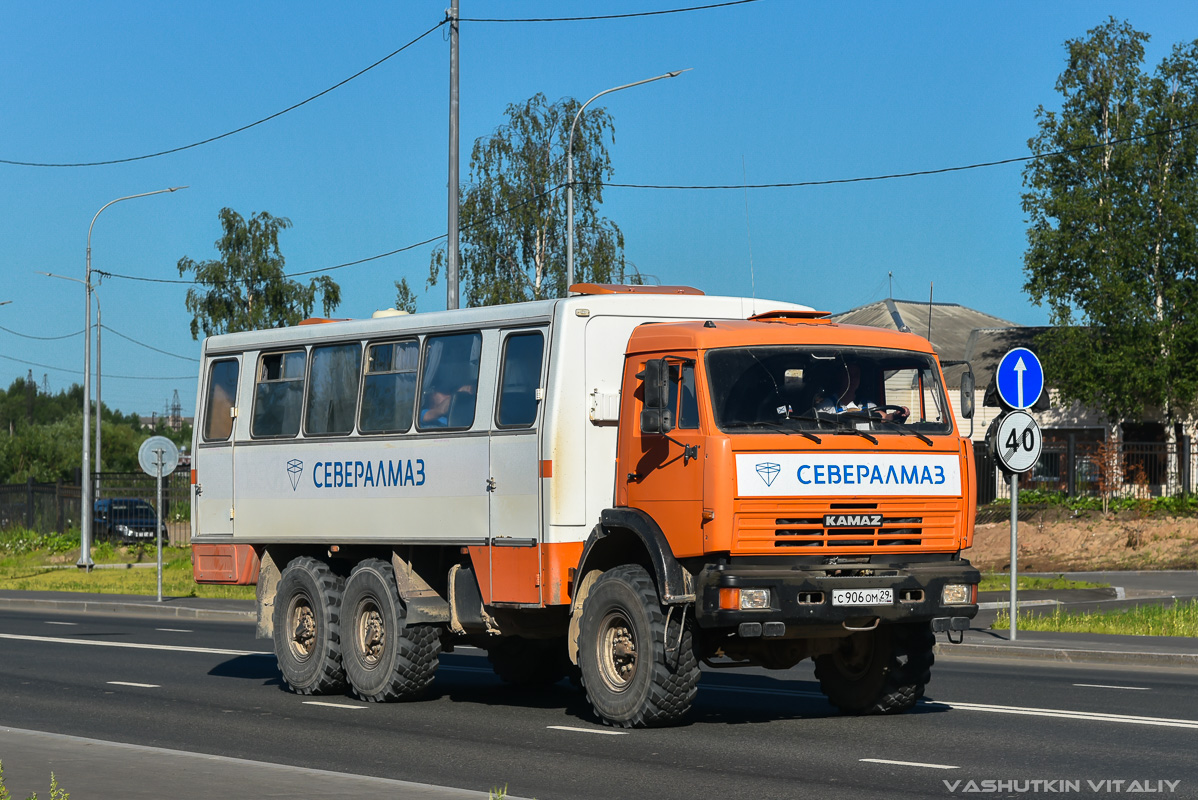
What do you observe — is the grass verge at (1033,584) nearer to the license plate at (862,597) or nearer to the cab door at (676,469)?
the license plate at (862,597)


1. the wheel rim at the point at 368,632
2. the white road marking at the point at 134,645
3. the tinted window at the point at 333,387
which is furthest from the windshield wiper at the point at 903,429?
the white road marking at the point at 134,645

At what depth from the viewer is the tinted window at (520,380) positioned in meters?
12.4

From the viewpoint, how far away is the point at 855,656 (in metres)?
12.4

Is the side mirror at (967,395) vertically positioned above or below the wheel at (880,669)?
above

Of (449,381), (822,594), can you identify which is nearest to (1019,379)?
(449,381)

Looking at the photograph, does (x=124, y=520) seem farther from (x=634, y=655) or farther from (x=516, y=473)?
(x=634, y=655)

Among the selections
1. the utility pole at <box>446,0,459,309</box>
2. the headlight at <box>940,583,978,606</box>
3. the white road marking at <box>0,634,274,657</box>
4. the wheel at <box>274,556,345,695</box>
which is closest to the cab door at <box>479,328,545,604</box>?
the wheel at <box>274,556,345,695</box>

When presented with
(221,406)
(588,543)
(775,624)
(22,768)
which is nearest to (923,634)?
(775,624)

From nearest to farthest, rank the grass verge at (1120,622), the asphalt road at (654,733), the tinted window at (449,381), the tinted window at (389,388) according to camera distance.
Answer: the asphalt road at (654,733) < the tinted window at (449,381) < the tinted window at (389,388) < the grass verge at (1120,622)

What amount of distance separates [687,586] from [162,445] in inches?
743

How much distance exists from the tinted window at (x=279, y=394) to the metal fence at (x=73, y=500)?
29.5 meters

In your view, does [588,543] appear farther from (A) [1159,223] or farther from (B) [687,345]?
(A) [1159,223]

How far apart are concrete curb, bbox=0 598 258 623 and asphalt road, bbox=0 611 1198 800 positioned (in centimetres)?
899

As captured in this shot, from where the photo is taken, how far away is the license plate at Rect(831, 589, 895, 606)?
1096 centimetres
